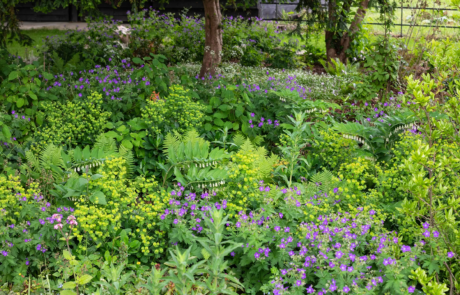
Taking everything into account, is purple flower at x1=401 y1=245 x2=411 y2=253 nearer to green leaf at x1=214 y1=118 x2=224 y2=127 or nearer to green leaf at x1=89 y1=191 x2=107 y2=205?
green leaf at x1=89 y1=191 x2=107 y2=205

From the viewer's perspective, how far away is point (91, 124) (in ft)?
14.4

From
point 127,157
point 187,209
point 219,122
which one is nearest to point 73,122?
point 127,157

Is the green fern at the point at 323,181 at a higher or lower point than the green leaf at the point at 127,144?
lower

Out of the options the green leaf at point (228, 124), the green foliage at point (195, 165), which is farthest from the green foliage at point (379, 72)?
the green foliage at point (195, 165)

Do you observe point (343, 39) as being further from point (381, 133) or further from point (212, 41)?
point (381, 133)

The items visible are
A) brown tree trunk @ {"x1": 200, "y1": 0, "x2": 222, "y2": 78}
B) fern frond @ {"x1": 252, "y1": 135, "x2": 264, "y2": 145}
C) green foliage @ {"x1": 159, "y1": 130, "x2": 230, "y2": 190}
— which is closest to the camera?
green foliage @ {"x1": 159, "y1": 130, "x2": 230, "y2": 190}

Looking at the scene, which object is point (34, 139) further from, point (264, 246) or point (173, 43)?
point (173, 43)

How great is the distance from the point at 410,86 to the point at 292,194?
1.03 meters

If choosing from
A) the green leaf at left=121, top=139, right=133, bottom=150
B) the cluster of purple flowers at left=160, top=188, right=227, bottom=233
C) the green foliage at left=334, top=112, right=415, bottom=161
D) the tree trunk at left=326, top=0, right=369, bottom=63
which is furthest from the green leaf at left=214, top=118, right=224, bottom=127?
the tree trunk at left=326, top=0, right=369, bottom=63

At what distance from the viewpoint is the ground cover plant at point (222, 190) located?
2490 millimetres

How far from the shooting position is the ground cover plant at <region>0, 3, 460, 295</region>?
98.0 inches

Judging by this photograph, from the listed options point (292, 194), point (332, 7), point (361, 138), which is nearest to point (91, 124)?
point (292, 194)

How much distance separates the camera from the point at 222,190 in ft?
11.0

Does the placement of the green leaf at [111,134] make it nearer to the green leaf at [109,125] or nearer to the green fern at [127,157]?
the green leaf at [109,125]
